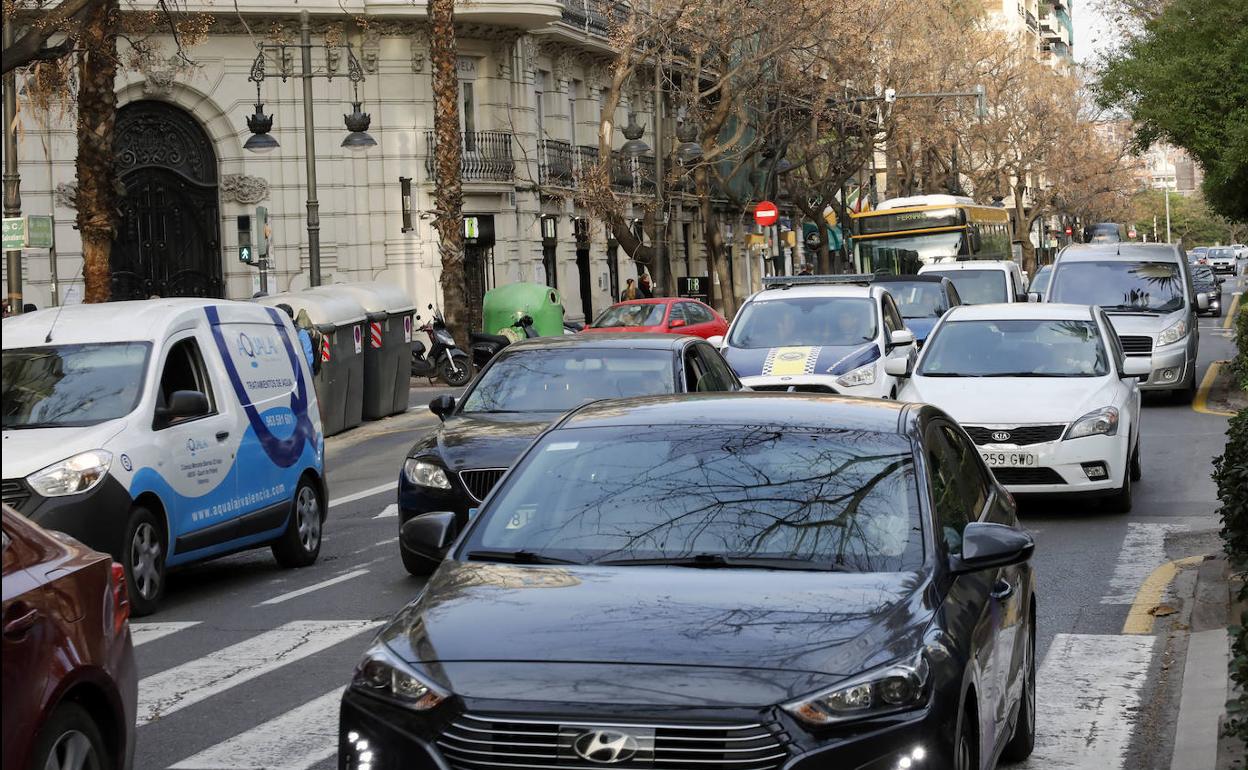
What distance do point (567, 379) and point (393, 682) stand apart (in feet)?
27.2

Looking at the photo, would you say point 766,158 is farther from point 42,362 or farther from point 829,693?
point 829,693

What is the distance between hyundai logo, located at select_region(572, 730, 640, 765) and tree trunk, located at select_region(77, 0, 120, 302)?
1776 centimetres

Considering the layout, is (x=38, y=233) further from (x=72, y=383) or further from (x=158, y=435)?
(x=158, y=435)

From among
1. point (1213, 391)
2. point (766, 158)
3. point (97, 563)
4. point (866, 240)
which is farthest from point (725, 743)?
point (766, 158)

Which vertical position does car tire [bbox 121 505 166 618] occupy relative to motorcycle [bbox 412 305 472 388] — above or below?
below

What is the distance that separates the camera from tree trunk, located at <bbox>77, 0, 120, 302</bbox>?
2136 cm

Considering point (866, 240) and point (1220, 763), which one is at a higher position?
point (866, 240)

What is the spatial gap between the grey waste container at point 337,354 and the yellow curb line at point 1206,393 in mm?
11231

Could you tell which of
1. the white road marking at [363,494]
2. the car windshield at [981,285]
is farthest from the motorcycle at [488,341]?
the white road marking at [363,494]

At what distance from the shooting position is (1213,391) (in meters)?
26.5

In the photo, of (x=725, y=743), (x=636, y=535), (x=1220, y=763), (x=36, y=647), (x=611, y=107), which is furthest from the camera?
(x=611, y=107)

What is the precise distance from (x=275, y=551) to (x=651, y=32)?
30.8 m

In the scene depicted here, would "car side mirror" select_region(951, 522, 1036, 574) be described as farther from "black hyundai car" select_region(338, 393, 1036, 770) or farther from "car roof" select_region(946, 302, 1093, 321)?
"car roof" select_region(946, 302, 1093, 321)

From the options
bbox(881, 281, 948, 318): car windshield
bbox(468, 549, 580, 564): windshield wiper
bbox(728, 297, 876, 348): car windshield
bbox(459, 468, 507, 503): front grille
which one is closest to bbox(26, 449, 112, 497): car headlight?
bbox(459, 468, 507, 503): front grille
